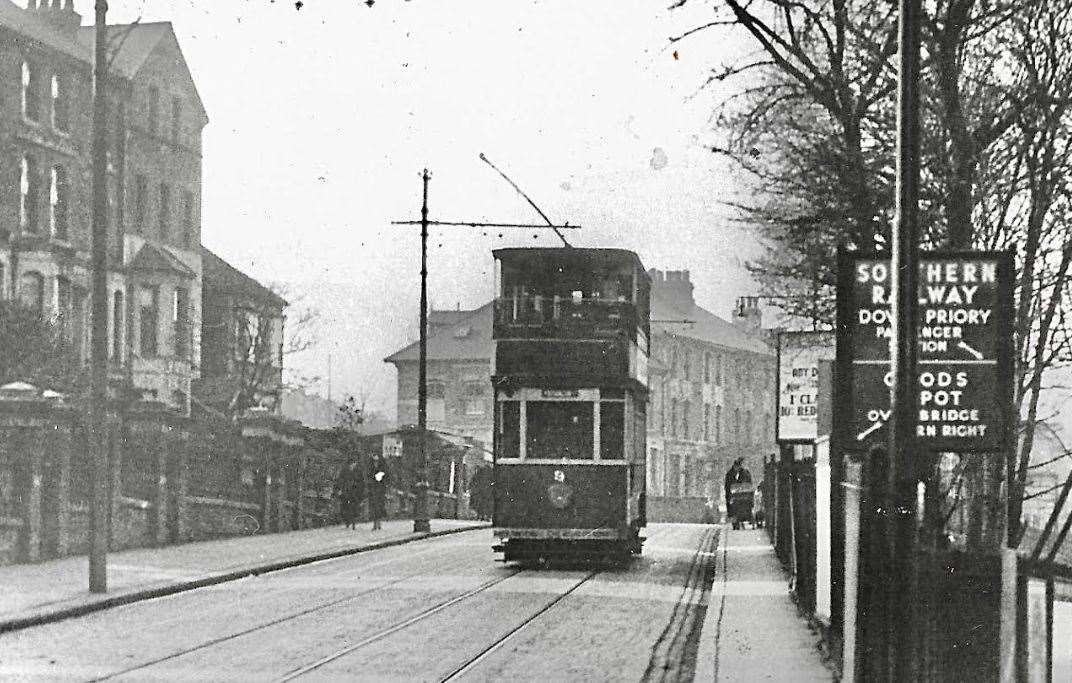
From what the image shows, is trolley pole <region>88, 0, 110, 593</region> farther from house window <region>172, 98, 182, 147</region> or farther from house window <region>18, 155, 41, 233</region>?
house window <region>172, 98, 182, 147</region>

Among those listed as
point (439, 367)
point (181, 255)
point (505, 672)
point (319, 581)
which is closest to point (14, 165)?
point (181, 255)

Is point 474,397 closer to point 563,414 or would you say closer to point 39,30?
point 39,30

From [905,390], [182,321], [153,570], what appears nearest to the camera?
[905,390]

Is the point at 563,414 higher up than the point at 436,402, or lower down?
lower down

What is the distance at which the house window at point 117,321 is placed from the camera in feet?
192

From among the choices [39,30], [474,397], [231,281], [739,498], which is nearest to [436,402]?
[474,397]

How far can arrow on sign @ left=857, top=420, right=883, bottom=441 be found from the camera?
13.4 metres

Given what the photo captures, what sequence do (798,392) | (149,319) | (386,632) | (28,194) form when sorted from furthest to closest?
(149,319) → (28,194) → (798,392) → (386,632)

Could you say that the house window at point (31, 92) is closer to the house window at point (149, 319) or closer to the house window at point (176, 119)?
the house window at point (149, 319)

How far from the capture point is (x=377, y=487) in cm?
4381

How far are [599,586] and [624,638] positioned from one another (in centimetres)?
698

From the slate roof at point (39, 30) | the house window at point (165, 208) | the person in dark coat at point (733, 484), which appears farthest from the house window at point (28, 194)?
the person in dark coat at point (733, 484)

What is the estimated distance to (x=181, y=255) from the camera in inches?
2493

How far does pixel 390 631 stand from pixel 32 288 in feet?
126
